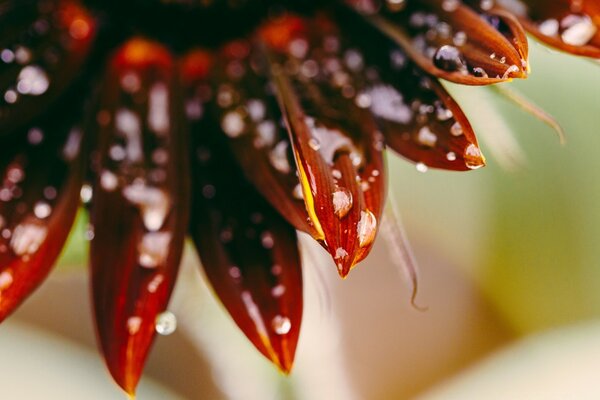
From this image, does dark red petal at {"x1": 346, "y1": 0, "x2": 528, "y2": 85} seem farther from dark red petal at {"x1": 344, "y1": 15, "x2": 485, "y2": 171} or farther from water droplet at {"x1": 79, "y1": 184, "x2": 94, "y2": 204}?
water droplet at {"x1": 79, "y1": 184, "x2": 94, "y2": 204}

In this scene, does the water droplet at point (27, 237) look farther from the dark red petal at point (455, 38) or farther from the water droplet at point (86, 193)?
the dark red petal at point (455, 38)

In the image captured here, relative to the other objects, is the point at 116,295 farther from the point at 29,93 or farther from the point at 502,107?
the point at 502,107

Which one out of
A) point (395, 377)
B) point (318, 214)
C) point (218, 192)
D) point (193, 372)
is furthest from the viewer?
point (395, 377)

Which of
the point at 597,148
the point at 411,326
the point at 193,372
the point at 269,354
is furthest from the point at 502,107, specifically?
the point at 269,354

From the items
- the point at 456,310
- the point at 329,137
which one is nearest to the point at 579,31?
the point at 329,137

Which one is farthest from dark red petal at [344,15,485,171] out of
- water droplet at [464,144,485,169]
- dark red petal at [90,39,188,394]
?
dark red petal at [90,39,188,394]

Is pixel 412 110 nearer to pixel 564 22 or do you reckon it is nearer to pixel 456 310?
pixel 564 22
